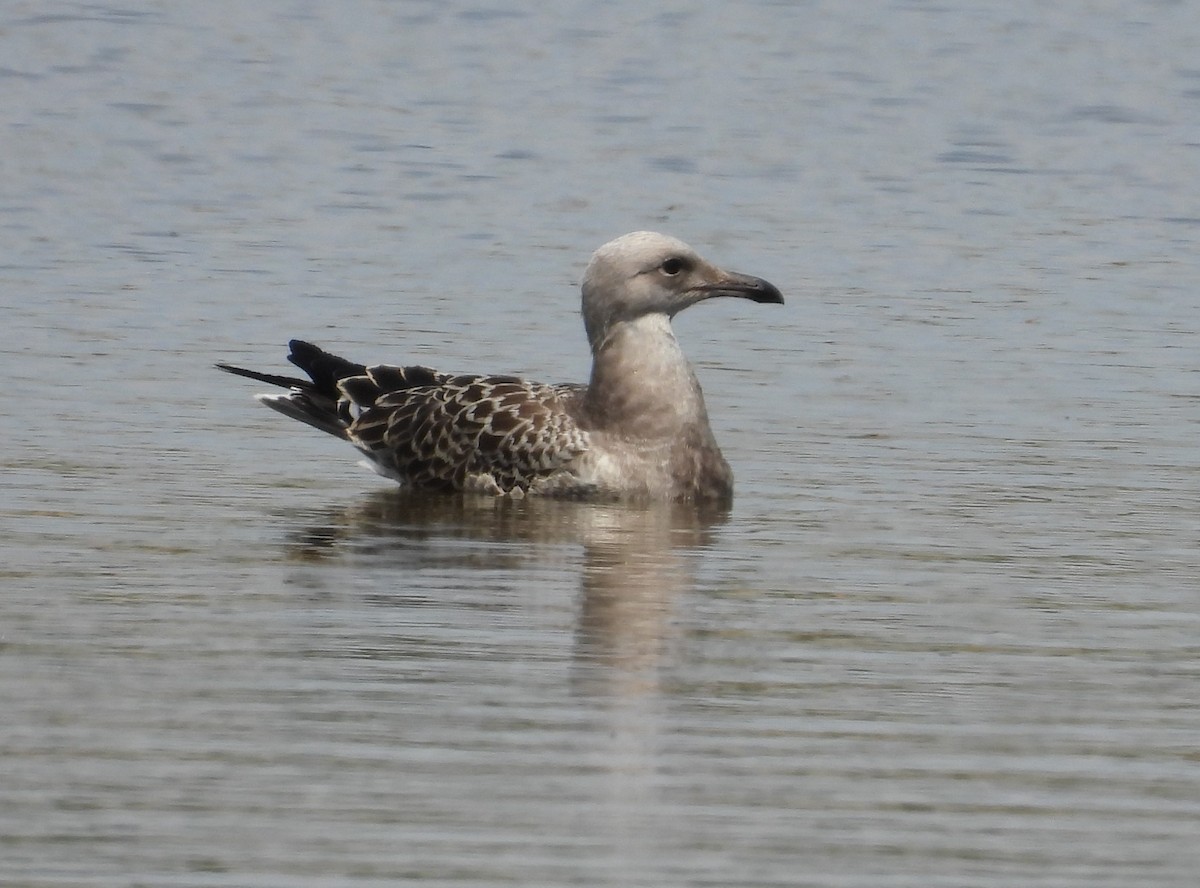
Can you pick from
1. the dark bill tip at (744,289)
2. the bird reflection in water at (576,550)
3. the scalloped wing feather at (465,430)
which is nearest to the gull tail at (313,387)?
the scalloped wing feather at (465,430)

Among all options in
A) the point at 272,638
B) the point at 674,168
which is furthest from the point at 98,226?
the point at 272,638

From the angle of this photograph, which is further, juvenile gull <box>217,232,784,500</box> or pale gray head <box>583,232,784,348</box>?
pale gray head <box>583,232,784,348</box>

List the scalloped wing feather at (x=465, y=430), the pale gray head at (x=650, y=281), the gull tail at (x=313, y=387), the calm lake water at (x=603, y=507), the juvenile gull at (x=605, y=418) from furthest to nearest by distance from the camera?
the gull tail at (x=313, y=387)
the pale gray head at (x=650, y=281)
the scalloped wing feather at (x=465, y=430)
the juvenile gull at (x=605, y=418)
the calm lake water at (x=603, y=507)

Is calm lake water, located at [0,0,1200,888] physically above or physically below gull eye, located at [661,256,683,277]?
below

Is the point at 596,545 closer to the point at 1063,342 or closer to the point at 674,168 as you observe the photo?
the point at 1063,342

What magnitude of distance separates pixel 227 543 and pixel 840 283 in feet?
23.0

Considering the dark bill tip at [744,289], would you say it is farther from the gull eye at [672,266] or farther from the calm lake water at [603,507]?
the calm lake water at [603,507]

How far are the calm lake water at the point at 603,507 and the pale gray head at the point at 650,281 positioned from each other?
2.65ft

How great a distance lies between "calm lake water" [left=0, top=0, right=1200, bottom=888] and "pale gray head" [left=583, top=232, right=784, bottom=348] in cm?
81

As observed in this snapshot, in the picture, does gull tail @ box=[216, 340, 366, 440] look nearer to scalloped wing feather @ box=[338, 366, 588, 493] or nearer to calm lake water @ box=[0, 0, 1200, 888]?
scalloped wing feather @ box=[338, 366, 588, 493]

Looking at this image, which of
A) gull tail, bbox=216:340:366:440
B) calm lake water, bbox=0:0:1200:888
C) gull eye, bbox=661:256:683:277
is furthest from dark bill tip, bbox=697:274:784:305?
gull tail, bbox=216:340:366:440

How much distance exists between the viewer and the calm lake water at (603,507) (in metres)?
6.51

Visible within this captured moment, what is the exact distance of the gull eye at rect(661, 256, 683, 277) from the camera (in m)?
11.8

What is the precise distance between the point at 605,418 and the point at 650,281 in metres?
0.63
